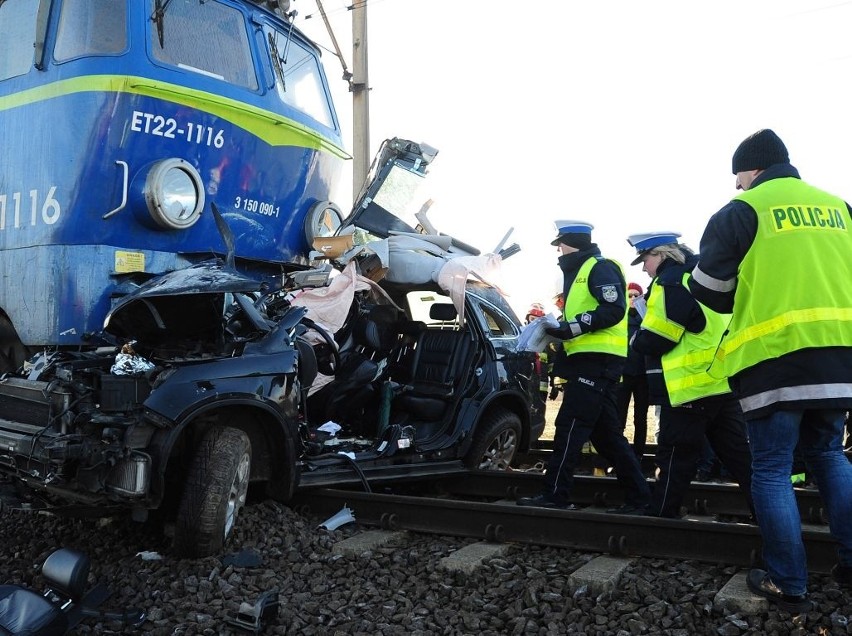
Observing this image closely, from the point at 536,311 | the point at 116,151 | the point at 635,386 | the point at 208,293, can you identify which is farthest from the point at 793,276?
the point at 536,311

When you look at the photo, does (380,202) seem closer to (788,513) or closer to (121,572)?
(121,572)

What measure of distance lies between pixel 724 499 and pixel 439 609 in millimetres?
2942

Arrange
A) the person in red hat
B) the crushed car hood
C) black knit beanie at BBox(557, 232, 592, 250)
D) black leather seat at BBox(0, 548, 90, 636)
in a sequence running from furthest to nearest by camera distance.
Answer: the person in red hat < black knit beanie at BBox(557, 232, 592, 250) < the crushed car hood < black leather seat at BBox(0, 548, 90, 636)

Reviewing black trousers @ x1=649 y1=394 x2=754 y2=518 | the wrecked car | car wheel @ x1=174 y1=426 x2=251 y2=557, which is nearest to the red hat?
the wrecked car

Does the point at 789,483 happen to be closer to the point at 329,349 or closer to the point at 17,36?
the point at 329,349

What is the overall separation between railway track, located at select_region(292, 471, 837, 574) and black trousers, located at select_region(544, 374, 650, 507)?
362mm

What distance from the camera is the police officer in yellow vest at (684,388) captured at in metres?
4.83

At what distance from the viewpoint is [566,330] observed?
5.71m

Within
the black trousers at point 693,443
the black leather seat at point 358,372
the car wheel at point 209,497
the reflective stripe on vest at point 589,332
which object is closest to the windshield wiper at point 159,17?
the black leather seat at point 358,372

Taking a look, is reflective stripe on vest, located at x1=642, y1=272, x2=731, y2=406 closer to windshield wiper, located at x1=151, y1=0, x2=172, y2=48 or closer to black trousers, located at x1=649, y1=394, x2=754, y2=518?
black trousers, located at x1=649, y1=394, x2=754, y2=518

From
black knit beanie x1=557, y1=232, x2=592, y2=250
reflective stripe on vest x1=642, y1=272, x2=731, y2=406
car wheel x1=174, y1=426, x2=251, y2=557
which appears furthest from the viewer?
black knit beanie x1=557, y1=232, x2=592, y2=250

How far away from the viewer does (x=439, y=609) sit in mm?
3936

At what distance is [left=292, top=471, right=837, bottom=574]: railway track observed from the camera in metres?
4.35

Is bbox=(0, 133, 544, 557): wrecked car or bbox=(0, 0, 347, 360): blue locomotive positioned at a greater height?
bbox=(0, 0, 347, 360): blue locomotive
